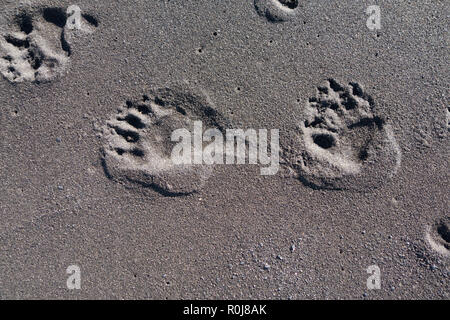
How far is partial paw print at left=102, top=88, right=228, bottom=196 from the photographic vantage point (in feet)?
7.14

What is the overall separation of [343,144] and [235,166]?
0.77 metres

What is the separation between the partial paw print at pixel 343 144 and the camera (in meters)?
2.17

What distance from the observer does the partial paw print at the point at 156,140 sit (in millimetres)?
2176

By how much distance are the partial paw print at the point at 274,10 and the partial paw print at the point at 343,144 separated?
0.55 meters

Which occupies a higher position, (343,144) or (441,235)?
(343,144)

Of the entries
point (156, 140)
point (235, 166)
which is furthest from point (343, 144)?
point (156, 140)

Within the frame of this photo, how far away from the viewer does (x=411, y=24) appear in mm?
2193

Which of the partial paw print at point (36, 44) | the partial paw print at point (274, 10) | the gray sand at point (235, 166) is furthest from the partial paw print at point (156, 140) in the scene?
the partial paw print at point (274, 10)

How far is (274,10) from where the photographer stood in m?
2.19

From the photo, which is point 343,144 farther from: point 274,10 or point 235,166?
point 274,10

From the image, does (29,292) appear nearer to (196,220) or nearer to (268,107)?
(196,220)

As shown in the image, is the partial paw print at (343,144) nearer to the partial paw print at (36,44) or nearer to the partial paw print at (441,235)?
the partial paw print at (441,235)

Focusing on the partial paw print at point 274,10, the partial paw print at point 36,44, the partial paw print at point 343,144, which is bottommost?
the partial paw print at point 343,144

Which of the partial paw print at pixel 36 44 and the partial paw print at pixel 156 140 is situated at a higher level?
the partial paw print at pixel 36 44
